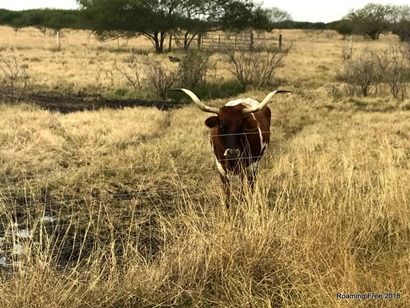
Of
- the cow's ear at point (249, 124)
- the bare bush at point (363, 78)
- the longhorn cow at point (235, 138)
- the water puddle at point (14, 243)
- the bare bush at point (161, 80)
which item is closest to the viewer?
the water puddle at point (14, 243)

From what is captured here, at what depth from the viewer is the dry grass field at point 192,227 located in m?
3.15

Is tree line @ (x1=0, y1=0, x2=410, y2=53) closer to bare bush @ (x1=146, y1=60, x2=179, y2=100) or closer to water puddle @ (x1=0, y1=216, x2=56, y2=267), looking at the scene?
bare bush @ (x1=146, y1=60, x2=179, y2=100)

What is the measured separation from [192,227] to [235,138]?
1.86 m

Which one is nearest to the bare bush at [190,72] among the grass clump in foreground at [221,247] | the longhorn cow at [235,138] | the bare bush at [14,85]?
the bare bush at [14,85]

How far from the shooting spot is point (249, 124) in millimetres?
5617

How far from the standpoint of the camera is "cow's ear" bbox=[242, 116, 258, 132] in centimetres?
555

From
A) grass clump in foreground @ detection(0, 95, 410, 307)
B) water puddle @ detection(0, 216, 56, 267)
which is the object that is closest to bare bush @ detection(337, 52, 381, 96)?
grass clump in foreground @ detection(0, 95, 410, 307)

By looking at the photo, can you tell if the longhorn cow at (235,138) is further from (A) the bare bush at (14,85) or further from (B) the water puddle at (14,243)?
(A) the bare bush at (14,85)

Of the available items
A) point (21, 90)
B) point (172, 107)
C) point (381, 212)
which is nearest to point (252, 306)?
point (381, 212)

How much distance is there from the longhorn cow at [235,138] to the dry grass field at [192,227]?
0.29 meters

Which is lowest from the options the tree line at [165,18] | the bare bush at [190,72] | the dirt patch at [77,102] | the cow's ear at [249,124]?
the dirt patch at [77,102]

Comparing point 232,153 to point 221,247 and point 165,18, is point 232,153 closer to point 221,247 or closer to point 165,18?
point 221,247

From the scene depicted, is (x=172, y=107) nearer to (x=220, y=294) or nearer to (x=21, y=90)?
(x=21, y=90)

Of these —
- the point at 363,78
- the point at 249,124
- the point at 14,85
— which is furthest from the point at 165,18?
the point at 249,124
